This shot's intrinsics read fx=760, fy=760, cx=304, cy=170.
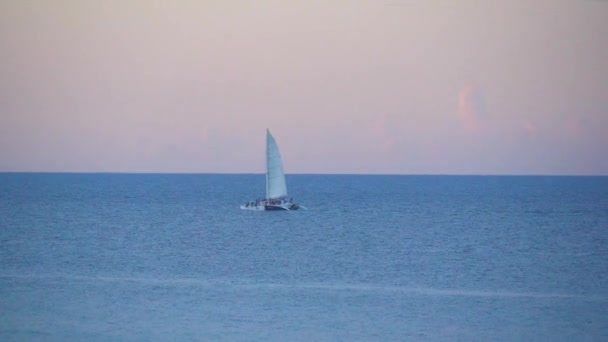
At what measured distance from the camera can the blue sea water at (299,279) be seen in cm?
1423

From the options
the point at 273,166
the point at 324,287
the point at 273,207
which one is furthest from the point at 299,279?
the point at 273,207

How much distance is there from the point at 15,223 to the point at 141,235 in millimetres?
10563

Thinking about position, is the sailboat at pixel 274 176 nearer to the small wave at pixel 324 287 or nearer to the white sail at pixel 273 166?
the white sail at pixel 273 166

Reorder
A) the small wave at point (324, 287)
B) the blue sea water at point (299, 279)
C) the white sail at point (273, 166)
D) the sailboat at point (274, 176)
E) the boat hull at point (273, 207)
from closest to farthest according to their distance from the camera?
the blue sea water at point (299, 279) < the small wave at point (324, 287) < the white sail at point (273, 166) < the sailboat at point (274, 176) < the boat hull at point (273, 207)

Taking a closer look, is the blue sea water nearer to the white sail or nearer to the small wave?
the small wave

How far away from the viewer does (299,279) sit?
22156mm

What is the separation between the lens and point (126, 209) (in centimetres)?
5712

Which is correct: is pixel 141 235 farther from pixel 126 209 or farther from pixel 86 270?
pixel 126 209

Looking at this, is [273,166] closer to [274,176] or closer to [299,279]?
[274,176]

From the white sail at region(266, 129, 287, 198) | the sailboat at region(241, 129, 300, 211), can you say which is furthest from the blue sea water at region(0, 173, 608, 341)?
the white sail at region(266, 129, 287, 198)

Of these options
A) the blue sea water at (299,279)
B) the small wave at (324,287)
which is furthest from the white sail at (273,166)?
the small wave at (324,287)

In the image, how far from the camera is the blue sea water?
1423 centimetres

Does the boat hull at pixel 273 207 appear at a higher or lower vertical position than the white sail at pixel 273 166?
lower

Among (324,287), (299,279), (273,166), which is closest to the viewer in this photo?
(324,287)
